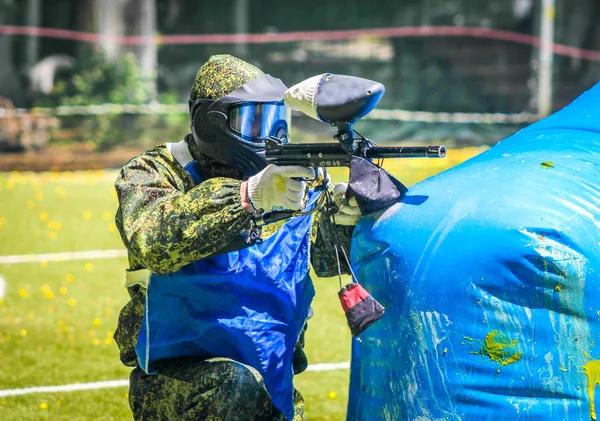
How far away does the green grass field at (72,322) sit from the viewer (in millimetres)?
5309

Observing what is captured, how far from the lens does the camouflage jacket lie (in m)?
3.11

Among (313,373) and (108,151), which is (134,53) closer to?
(108,151)

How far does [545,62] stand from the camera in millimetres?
16656

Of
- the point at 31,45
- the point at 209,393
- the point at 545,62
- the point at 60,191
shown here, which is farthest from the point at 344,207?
the point at 31,45

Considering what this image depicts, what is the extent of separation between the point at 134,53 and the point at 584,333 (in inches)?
593

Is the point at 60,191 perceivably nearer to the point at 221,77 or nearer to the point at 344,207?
the point at 221,77

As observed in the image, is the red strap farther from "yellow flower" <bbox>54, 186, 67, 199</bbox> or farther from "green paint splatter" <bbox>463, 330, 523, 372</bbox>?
"yellow flower" <bbox>54, 186, 67, 199</bbox>

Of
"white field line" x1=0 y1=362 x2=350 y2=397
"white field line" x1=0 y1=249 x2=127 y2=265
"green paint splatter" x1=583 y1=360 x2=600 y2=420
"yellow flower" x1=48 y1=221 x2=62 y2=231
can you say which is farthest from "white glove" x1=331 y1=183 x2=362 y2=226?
"yellow flower" x1=48 y1=221 x2=62 y2=231

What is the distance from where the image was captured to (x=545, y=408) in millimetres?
2713

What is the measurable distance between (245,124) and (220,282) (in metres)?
0.58

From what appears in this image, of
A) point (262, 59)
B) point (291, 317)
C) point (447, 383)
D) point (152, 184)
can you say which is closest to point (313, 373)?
point (291, 317)

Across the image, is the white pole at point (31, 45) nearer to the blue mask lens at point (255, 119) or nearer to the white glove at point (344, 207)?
the blue mask lens at point (255, 119)

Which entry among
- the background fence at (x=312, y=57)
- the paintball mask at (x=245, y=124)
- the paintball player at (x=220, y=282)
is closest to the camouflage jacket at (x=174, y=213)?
the paintball player at (x=220, y=282)

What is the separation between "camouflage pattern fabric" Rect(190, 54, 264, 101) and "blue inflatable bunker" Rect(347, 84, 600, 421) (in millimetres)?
864
